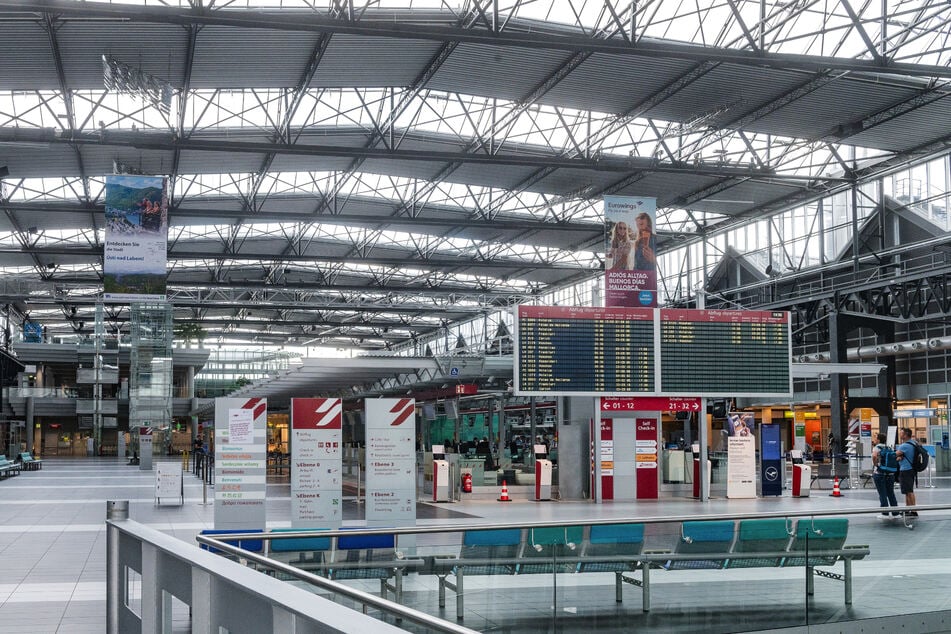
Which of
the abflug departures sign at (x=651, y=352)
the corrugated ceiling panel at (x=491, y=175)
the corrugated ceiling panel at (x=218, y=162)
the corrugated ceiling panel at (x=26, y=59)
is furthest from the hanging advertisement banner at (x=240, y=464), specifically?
the corrugated ceiling panel at (x=491, y=175)

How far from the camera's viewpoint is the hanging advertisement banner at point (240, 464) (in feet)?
48.2

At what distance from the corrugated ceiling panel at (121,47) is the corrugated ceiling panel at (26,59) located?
399 millimetres

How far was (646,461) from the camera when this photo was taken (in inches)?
1017

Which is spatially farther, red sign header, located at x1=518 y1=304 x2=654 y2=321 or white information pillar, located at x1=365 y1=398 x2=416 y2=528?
red sign header, located at x1=518 y1=304 x2=654 y2=321

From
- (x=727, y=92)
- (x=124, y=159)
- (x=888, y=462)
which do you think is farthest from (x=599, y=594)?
(x=124, y=159)

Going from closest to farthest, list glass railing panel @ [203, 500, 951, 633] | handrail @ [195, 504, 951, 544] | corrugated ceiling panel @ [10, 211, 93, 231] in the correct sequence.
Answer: handrail @ [195, 504, 951, 544] → glass railing panel @ [203, 500, 951, 633] → corrugated ceiling panel @ [10, 211, 93, 231]

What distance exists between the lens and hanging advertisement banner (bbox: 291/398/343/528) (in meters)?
15.7

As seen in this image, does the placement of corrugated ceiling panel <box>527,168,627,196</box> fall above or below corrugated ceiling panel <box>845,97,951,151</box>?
below

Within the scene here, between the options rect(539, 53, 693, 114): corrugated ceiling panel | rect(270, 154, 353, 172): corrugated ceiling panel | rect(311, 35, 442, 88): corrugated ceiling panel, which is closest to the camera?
rect(311, 35, 442, 88): corrugated ceiling panel

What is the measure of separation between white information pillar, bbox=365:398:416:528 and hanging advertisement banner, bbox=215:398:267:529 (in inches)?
75.1

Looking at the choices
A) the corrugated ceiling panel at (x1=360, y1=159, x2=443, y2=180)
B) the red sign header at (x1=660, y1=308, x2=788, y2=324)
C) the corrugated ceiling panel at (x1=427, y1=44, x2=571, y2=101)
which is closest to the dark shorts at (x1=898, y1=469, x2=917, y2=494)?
the red sign header at (x1=660, y1=308, x2=788, y2=324)

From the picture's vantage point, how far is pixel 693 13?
23781mm

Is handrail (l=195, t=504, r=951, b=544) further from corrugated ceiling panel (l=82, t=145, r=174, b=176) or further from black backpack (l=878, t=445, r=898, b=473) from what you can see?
corrugated ceiling panel (l=82, t=145, r=174, b=176)

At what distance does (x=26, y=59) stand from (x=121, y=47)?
7.84 feet
